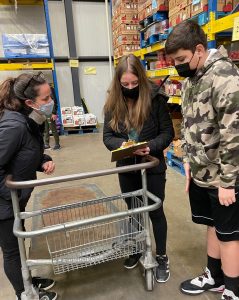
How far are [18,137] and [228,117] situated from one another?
0.98m

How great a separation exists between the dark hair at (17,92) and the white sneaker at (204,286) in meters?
1.46

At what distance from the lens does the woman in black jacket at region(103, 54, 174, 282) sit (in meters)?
1.60

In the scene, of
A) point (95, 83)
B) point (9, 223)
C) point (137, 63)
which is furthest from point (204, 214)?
point (95, 83)

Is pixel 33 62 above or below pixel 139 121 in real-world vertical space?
above

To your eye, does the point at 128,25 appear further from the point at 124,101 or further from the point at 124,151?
the point at 124,151

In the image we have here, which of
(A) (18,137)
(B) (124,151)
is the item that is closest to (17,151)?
(A) (18,137)

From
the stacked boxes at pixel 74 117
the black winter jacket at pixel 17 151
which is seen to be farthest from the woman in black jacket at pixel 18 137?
the stacked boxes at pixel 74 117

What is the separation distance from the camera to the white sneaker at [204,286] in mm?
1684

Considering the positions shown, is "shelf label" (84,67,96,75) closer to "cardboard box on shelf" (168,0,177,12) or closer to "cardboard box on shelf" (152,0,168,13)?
"cardboard box on shelf" (152,0,168,13)

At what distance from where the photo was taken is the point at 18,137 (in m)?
1.34

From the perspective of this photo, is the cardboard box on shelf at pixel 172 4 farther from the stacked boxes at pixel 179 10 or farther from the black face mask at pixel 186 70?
the black face mask at pixel 186 70

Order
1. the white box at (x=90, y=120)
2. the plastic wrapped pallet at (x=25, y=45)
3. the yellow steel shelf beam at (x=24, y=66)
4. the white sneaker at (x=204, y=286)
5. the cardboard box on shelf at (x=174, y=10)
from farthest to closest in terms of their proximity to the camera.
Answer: the white box at (x=90, y=120) < the yellow steel shelf beam at (x=24, y=66) < the plastic wrapped pallet at (x=25, y=45) < the cardboard box on shelf at (x=174, y=10) < the white sneaker at (x=204, y=286)

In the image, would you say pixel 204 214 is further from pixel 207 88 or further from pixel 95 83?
pixel 95 83

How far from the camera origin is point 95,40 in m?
7.24
